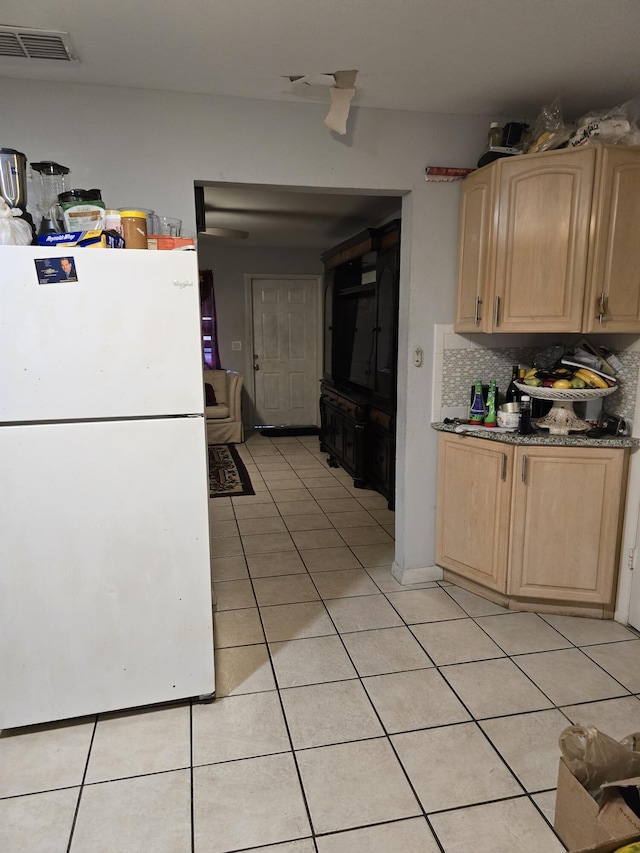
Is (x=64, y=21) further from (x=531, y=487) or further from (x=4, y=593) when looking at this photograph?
(x=531, y=487)

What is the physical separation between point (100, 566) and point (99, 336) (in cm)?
78

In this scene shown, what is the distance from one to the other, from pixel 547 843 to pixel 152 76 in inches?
114

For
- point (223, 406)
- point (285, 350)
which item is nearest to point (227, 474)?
point (223, 406)

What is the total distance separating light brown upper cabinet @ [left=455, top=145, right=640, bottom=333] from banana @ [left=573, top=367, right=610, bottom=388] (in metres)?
0.22

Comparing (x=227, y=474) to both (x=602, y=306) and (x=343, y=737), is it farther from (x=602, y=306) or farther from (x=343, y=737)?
(x=602, y=306)

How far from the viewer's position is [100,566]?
192 cm

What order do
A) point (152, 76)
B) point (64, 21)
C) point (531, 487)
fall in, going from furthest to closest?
1. point (531, 487)
2. point (152, 76)
3. point (64, 21)

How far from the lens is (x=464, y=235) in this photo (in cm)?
274

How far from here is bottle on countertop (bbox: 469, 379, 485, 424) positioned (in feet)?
9.30

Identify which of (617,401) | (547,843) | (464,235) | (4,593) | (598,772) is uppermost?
(464,235)

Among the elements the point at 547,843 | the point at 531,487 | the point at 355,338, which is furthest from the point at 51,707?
the point at 355,338

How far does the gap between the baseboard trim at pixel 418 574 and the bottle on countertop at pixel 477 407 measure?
84cm

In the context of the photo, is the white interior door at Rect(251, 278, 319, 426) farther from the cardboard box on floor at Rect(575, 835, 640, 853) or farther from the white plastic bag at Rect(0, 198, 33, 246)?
the cardboard box on floor at Rect(575, 835, 640, 853)

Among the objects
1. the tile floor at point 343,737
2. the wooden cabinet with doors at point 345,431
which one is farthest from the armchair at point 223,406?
the tile floor at point 343,737
